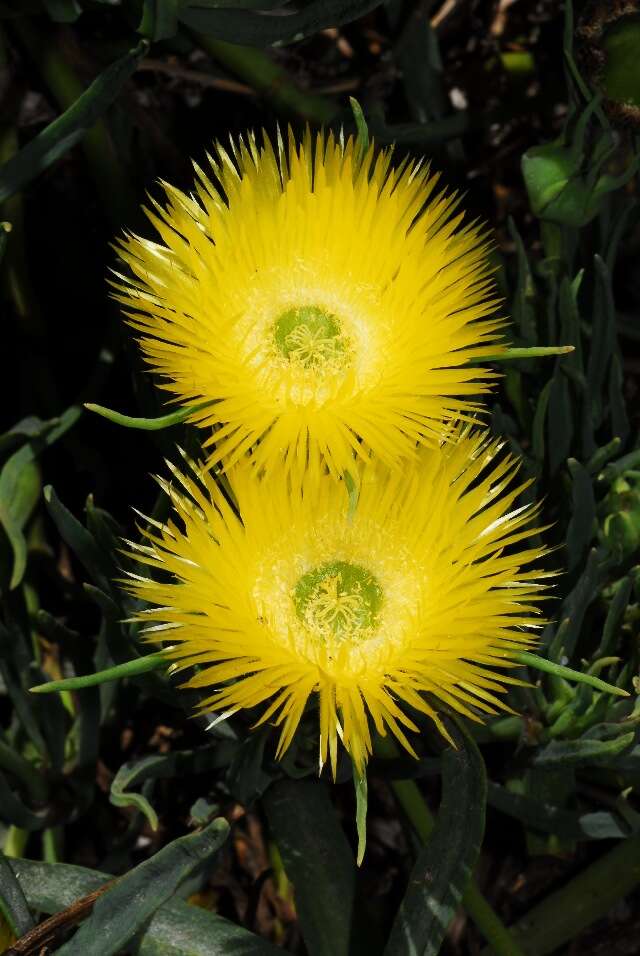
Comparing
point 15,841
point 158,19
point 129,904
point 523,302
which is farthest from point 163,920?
point 158,19

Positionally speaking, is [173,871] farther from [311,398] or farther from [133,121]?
[133,121]

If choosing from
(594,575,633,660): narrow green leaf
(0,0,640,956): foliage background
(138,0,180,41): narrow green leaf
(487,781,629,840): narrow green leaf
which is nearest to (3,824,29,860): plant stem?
(0,0,640,956): foliage background

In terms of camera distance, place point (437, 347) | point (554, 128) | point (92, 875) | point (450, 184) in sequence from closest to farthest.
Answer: point (437, 347) < point (92, 875) < point (450, 184) < point (554, 128)

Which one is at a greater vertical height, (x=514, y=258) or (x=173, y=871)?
(x=514, y=258)

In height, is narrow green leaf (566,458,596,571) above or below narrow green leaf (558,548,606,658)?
above

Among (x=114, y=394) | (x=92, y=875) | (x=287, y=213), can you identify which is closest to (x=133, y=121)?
(x=114, y=394)

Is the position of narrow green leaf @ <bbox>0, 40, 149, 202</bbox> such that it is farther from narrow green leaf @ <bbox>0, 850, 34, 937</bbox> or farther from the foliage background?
narrow green leaf @ <bbox>0, 850, 34, 937</bbox>

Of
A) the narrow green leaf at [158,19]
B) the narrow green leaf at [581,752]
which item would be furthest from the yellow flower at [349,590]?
the narrow green leaf at [158,19]
